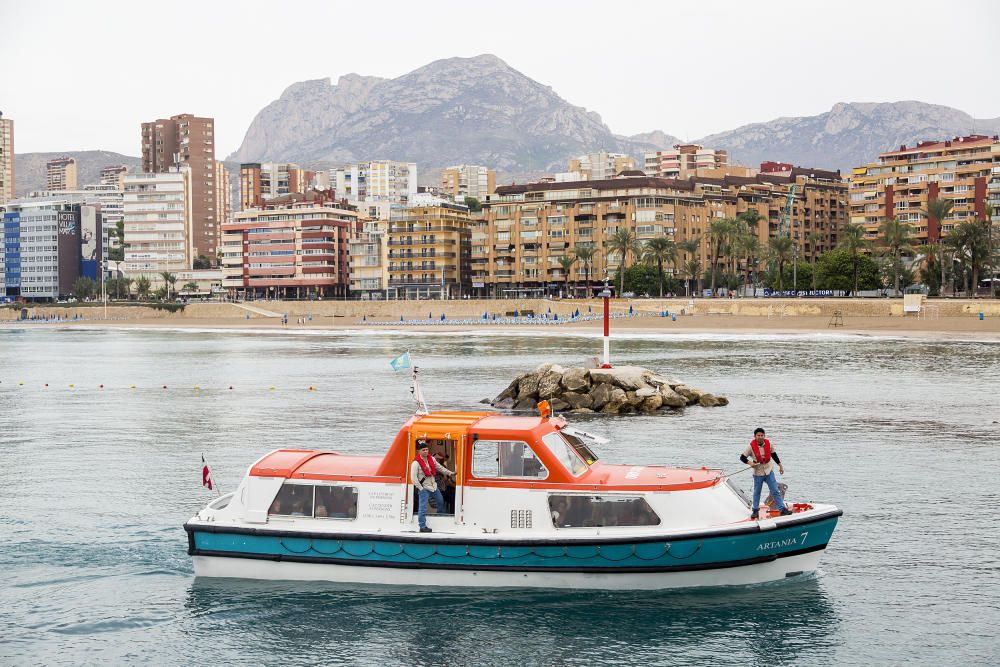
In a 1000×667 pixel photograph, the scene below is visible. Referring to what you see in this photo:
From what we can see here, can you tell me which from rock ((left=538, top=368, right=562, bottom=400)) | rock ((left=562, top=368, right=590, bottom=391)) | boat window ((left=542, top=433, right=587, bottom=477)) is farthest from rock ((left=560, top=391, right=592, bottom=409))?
boat window ((left=542, top=433, right=587, bottom=477))

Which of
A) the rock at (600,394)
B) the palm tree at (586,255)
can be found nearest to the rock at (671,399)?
the rock at (600,394)

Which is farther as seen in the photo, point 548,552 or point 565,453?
point 565,453

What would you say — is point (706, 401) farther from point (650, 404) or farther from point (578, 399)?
point (578, 399)

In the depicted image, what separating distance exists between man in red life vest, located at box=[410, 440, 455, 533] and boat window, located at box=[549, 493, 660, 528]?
2.00 m

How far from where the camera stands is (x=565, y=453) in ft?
65.1

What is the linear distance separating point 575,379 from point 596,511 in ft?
95.1

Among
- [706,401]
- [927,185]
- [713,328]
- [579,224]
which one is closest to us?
[706,401]

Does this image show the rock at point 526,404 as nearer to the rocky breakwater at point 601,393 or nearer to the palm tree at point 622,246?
the rocky breakwater at point 601,393

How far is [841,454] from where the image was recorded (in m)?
34.4

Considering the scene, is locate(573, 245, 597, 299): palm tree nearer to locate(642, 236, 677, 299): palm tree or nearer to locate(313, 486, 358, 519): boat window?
locate(642, 236, 677, 299): palm tree

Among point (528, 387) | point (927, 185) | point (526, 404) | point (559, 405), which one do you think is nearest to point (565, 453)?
point (559, 405)

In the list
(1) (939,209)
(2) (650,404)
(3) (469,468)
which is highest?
(1) (939,209)

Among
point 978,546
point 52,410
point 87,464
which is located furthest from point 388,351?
point 978,546

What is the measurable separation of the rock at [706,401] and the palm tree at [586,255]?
131 m
